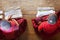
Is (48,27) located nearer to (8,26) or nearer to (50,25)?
(50,25)

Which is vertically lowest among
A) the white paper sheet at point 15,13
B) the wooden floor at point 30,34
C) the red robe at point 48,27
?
the wooden floor at point 30,34

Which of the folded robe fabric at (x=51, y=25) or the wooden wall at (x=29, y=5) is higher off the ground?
the wooden wall at (x=29, y=5)

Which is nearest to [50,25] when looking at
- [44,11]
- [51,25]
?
[51,25]

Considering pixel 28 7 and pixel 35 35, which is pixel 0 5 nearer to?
pixel 28 7

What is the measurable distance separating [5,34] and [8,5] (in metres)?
0.28

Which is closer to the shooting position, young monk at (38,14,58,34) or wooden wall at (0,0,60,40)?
young monk at (38,14,58,34)

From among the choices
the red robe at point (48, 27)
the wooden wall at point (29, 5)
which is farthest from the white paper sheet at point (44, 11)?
the red robe at point (48, 27)

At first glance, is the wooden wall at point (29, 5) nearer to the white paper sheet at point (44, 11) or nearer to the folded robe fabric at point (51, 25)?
the white paper sheet at point (44, 11)

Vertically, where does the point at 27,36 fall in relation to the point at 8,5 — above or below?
below

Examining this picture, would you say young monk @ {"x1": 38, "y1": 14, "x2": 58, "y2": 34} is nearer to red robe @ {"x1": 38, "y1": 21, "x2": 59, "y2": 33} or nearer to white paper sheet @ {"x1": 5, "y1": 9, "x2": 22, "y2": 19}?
red robe @ {"x1": 38, "y1": 21, "x2": 59, "y2": 33}

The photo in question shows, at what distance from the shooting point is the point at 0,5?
1.27 meters

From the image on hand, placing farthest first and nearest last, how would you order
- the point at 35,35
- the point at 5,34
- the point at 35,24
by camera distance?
the point at 35,35, the point at 35,24, the point at 5,34

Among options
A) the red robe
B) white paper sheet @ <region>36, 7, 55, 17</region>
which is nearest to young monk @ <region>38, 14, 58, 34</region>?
the red robe

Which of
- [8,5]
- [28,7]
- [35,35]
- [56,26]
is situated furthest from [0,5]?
[56,26]
